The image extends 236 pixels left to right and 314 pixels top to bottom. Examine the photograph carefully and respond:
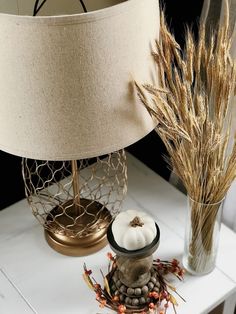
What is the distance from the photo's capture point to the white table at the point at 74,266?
1019 millimetres

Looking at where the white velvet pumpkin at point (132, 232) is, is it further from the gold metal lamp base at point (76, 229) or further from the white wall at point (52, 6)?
the white wall at point (52, 6)

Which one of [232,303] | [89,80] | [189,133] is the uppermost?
[89,80]

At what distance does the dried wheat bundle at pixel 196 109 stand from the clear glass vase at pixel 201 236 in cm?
4

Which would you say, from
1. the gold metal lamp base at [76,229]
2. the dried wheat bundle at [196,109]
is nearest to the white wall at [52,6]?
the dried wheat bundle at [196,109]

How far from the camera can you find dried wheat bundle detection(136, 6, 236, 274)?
837 mm

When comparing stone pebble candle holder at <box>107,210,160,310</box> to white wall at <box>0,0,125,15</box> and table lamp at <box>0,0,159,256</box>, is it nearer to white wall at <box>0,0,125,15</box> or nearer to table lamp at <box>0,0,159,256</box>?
table lamp at <box>0,0,159,256</box>

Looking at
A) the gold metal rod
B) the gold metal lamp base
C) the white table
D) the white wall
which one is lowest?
the white table

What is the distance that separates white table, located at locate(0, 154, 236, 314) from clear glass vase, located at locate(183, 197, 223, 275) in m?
0.03

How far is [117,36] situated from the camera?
2.49 feet

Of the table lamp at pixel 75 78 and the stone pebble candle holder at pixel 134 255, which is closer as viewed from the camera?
the table lamp at pixel 75 78

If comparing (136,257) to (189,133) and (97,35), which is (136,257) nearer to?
(189,133)

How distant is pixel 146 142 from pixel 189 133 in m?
0.65

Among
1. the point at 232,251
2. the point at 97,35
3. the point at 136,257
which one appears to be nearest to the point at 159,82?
the point at 97,35

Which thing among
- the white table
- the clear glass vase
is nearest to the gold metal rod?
the white table
